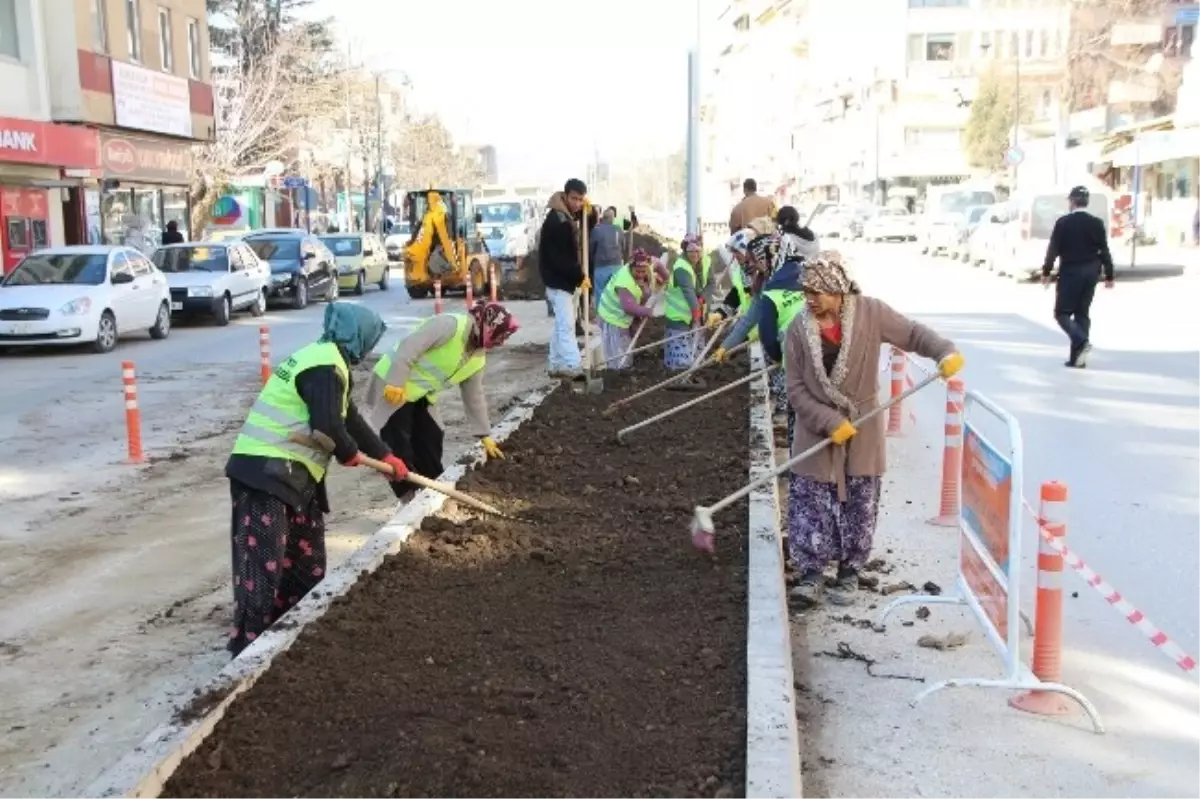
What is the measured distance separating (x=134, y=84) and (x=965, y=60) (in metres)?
59.1

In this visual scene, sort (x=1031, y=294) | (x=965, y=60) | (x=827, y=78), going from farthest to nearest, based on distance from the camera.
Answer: (x=827, y=78) → (x=965, y=60) → (x=1031, y=294)

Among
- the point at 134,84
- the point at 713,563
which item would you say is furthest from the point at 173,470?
the point at 134,84

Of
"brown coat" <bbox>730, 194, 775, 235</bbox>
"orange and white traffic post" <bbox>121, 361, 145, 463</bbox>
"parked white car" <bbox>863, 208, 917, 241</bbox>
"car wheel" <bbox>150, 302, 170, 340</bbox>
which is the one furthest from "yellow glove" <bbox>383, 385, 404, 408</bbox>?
"parked white car" <bbox>863, 208, 917, 241</bbox>

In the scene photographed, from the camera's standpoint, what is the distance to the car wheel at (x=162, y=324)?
19484 mm

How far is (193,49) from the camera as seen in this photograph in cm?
3328

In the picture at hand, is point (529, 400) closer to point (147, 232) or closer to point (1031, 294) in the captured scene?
point (1031, 294)

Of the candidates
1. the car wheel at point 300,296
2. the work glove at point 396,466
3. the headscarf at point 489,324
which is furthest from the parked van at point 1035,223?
the work glove at point 396,466

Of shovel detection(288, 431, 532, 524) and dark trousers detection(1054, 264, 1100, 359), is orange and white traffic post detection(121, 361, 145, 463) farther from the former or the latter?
dark trousers detection(1054, 264, 1100, 359)

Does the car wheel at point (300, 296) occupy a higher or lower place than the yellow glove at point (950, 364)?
lower

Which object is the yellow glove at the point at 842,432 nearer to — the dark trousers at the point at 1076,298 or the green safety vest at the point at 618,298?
the green safety vest at the point at 618,298

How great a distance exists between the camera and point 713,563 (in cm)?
577

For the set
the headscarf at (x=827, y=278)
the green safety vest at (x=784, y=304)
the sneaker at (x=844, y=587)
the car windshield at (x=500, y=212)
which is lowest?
the sneaker at (x=844, y=587)

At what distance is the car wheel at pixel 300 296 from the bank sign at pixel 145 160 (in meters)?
5.38

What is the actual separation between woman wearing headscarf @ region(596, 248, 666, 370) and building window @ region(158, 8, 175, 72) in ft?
74.3
